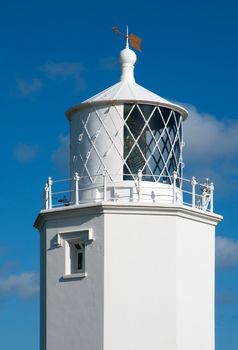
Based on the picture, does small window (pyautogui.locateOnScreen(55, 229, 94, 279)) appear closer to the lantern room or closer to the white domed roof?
the lantern room

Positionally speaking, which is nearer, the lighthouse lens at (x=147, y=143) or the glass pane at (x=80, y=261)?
the glass pane at (x=80, y=261)

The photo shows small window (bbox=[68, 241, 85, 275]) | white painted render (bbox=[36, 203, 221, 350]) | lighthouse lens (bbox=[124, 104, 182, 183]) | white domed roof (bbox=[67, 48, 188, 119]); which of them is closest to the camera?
white painted render (bbox=[36, 203, 221, 350])

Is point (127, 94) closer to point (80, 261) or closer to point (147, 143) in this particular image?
point (147, 143)

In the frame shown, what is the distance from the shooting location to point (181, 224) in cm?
2022

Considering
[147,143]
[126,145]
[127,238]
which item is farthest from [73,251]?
[147,143]

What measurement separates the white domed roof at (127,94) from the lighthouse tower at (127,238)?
0.09 ft

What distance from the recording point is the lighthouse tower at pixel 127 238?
64.6 feet

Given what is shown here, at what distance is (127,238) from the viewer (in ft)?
65.2

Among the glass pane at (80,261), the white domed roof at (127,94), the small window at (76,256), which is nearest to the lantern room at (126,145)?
the white domed roof at (127,94)

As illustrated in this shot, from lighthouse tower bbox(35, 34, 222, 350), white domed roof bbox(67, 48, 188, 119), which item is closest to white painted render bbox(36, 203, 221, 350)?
lighthouse tower bbox(35, 34, 222, 350)

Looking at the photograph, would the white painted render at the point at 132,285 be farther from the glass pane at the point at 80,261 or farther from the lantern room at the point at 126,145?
the lantern room at the point at 126,145

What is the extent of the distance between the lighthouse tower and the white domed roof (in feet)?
0.09

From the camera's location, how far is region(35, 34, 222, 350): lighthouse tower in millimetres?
19703

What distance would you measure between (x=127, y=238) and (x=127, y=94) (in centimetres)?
329
